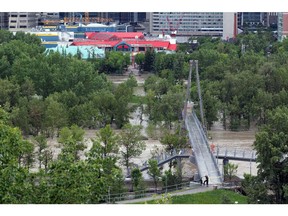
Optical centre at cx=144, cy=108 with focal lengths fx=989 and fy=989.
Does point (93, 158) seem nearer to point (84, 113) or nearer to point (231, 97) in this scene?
point (84, 113)

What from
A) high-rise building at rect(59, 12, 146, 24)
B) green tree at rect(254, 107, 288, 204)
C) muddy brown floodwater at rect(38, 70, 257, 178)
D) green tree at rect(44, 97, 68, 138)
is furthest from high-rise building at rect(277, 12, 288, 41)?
green tree at rect(254, 107, 288, 204)

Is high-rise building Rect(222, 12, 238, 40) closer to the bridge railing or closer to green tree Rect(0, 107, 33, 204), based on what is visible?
the bridge railing

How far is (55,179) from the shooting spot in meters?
13.2

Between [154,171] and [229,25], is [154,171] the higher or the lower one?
the lower one

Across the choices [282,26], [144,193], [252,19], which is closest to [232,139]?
[144,193]

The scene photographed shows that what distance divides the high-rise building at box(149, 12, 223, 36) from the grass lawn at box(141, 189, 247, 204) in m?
33.9

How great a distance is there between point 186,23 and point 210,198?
117 feet

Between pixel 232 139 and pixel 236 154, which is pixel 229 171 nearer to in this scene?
pixel 236 154

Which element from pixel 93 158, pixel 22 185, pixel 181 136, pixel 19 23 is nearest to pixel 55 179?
pixel 22 185

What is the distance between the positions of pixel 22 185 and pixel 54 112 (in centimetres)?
995

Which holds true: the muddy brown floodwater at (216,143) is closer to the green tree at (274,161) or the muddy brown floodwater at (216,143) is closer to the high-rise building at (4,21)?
the green tree at (274,161)

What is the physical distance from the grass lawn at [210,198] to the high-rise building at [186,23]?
3386 cm

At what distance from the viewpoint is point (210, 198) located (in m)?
16.4

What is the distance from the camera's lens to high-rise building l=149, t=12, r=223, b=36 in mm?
50812
